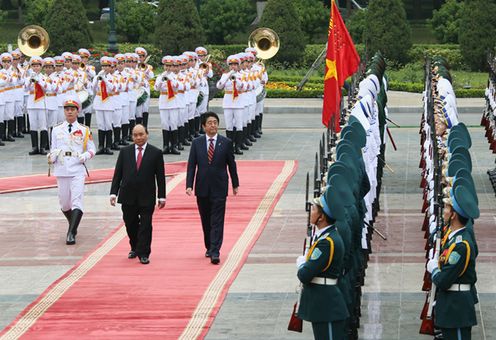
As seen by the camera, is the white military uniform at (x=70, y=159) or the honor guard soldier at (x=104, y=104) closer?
the white military uniform at (x=70, y=159)

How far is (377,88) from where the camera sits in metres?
18.2

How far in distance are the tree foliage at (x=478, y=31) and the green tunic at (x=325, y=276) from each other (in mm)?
31788

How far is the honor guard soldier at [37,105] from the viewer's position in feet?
81.9

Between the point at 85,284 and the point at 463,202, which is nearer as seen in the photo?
the point at 463,202

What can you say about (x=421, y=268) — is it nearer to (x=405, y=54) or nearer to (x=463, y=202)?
(x=463, y=202)

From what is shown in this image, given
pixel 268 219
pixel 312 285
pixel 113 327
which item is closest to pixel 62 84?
pixel 268 219

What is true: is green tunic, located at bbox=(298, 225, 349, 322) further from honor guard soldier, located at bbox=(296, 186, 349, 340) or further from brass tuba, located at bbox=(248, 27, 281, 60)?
brass tuba, located at bbox=(248, 27, 281, 60)

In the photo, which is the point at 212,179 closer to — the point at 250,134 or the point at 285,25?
the point at 250,134

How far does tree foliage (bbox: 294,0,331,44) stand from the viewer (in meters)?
50.5

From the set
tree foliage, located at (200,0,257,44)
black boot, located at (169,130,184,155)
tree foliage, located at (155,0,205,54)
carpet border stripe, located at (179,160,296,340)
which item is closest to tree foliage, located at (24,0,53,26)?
tree foliage, located at (200,0,257,44)

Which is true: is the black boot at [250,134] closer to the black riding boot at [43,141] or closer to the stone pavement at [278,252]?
the stone pavement at [278,252]

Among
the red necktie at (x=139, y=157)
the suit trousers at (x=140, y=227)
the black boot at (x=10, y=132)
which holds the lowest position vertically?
the black boot at (x=10, y=132)

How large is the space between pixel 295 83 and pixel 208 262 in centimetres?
2346

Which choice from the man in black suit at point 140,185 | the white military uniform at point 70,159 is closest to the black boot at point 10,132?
the white military uniform at point 70,159
